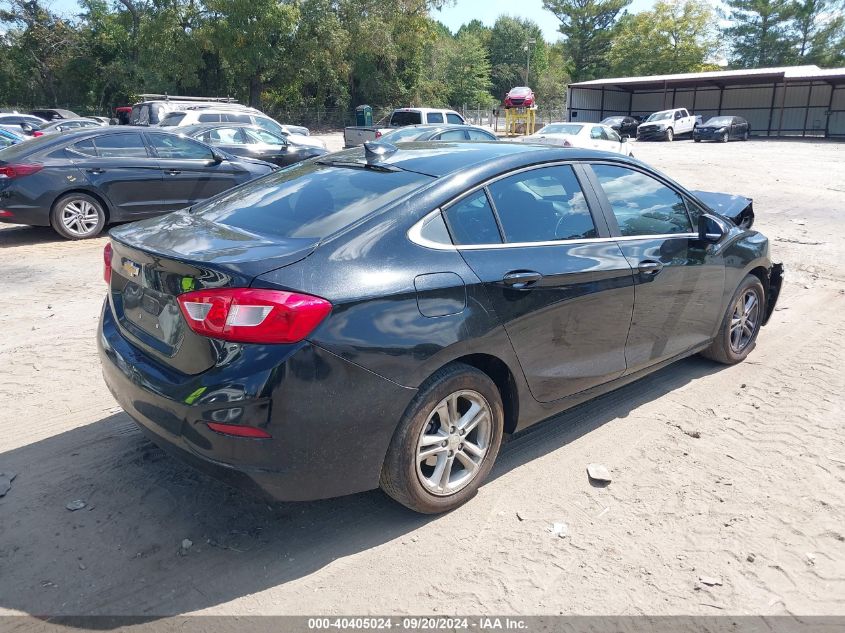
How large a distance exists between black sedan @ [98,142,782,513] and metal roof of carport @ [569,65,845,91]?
43.5 meters

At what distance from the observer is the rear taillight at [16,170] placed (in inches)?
351

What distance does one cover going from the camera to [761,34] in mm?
62938

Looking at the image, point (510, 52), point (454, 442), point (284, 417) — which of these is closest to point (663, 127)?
point (454, 442)

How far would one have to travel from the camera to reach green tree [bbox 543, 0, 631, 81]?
6969cm

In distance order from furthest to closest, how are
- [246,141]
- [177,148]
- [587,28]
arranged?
[587,28] < [246,141] < [177,148]

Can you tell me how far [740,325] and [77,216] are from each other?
8694 millimetres

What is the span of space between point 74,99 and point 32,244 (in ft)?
161

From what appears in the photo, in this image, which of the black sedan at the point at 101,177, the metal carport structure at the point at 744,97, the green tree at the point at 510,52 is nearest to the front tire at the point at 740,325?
the black sedan at the point at 101,177

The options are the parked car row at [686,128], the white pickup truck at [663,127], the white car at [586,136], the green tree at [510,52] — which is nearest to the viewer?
the white car at [586,136]

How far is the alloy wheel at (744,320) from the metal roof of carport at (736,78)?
41723mm

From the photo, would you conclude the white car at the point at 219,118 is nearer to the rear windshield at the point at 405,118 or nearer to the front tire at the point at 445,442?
the rear windshield at the point at 405,118

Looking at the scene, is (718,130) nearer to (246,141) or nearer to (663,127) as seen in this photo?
(663,127)

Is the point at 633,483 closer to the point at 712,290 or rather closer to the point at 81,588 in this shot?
the point at 712,290

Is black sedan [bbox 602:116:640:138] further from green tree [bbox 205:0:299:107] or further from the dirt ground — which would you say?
the dirt ground
